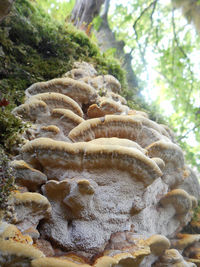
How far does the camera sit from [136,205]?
1.85 m

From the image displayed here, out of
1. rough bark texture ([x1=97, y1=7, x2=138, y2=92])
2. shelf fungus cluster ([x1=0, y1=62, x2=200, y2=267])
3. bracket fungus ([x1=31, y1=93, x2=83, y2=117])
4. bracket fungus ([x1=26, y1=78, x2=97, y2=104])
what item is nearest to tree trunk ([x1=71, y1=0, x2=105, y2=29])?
rough bark texture ([x1=97, y1=7, x2=138, y2=92])

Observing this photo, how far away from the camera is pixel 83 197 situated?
1623mm

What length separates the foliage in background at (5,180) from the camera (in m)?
1.42

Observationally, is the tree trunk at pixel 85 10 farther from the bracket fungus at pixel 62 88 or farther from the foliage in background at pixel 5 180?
the foliage in background at pixel 5 180

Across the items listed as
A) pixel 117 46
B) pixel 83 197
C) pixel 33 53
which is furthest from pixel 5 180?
pixel 117 46

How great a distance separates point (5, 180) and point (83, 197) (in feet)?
1.87

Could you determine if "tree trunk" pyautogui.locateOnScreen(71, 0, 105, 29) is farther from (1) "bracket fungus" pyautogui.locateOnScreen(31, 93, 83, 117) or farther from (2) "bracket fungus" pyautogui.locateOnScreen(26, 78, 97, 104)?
(1) "bracket fungus" pyautogui.locateOnScreen(31, 93, 83, 117)

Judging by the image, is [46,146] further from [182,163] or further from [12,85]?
[182,163]

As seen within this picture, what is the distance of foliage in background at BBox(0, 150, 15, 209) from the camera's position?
56.1 inches

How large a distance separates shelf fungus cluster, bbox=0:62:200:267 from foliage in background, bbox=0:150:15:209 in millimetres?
51

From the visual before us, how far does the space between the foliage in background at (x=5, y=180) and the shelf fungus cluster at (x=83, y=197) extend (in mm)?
51

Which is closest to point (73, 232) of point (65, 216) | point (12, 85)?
point (65, 216)

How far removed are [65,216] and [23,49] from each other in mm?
2413

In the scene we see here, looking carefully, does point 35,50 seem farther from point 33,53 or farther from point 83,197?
point 83,197
